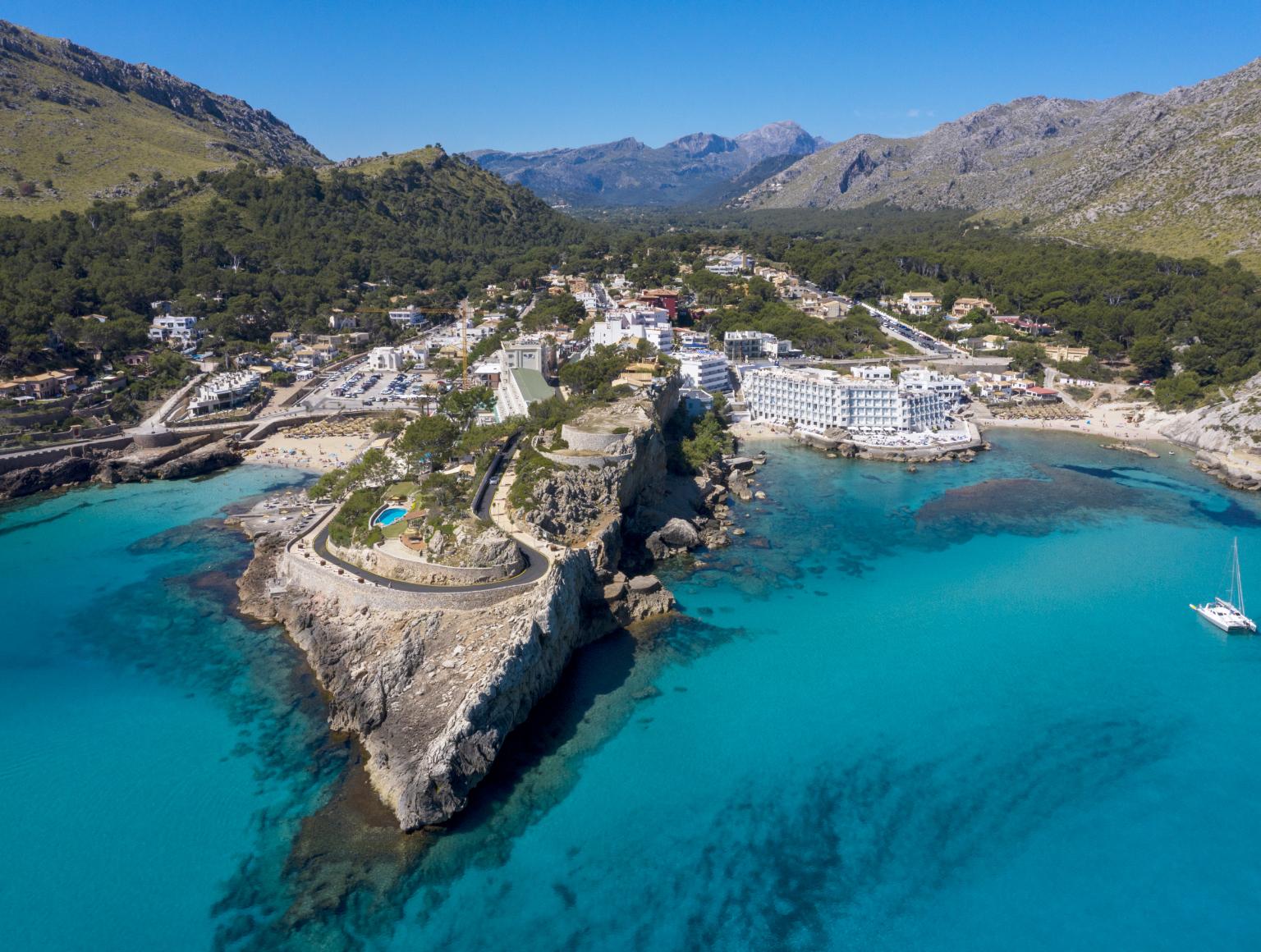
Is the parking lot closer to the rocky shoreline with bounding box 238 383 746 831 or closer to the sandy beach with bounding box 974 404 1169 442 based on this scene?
the rocky shoreline with bounding box 238 383 746 831

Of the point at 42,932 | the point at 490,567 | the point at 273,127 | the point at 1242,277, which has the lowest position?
the point at 42,932

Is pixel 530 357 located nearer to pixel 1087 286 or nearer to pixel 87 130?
pixel 1087 286

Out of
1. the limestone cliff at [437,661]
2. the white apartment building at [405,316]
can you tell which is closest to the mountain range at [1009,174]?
the white apartment building at [405,316]

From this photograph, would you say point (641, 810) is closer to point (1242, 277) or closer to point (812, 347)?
point (812, 347)

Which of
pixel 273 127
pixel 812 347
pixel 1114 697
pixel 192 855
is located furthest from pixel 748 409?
pixel 273 127

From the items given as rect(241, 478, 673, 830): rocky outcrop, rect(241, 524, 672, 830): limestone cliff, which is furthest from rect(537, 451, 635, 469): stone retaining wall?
rect(241, 524, 672, 830): limestone cliff

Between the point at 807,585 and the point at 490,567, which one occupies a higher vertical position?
the point at 490,567

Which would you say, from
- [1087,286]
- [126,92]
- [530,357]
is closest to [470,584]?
[530,357]
